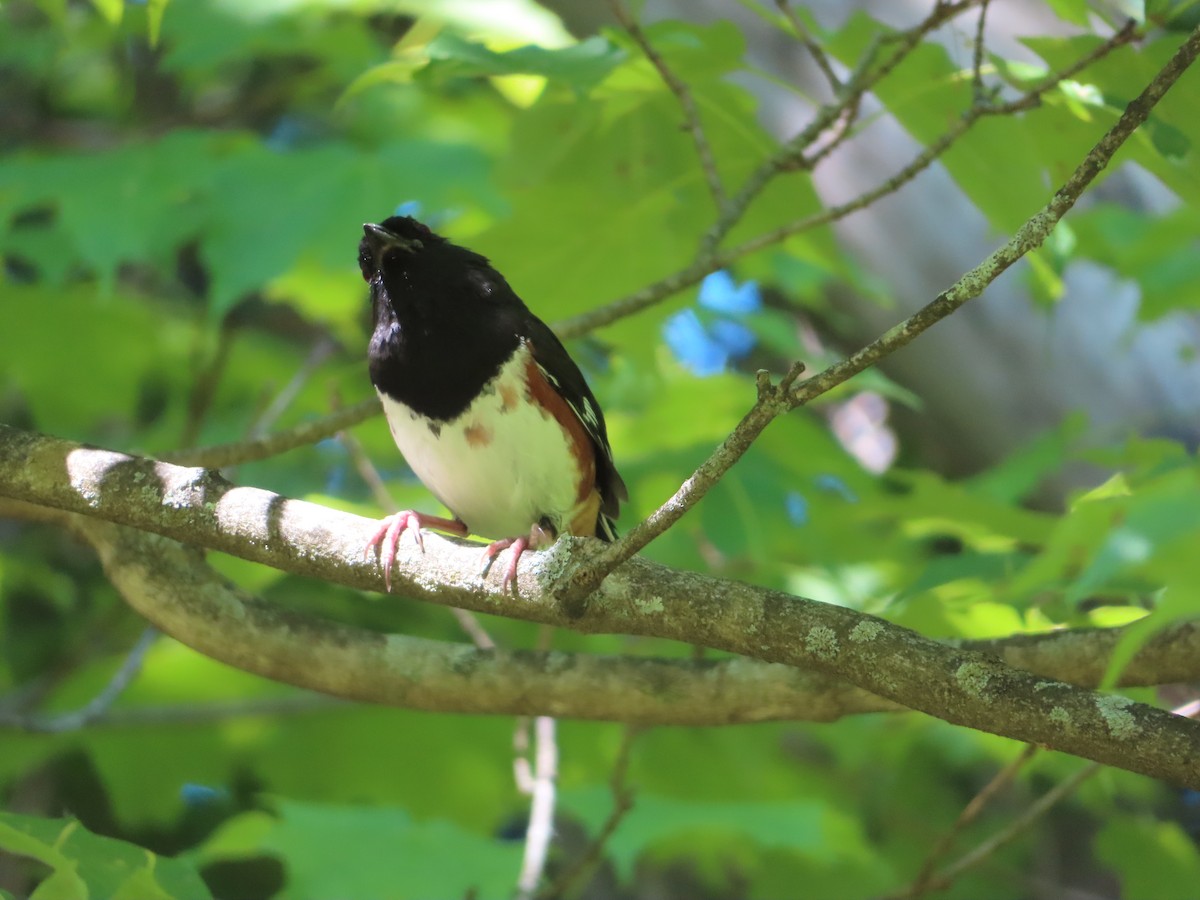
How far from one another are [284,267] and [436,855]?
178cm

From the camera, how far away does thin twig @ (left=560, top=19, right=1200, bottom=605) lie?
1827mm

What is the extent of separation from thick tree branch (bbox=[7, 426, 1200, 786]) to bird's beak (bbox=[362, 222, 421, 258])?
0.96 meters

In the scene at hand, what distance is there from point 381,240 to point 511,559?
129 cm

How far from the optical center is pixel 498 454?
330 cm

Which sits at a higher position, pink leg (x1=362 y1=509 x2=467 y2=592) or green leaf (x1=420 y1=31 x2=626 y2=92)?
green leaf (x1=420 y1=31 x2=626 y2=92)

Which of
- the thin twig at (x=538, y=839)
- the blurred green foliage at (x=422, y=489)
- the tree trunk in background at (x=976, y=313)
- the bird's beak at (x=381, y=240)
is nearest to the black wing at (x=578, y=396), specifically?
the blurred green foliage at (x=422, y=489)

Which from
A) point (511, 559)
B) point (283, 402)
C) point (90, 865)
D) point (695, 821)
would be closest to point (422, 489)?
point (283, 402)

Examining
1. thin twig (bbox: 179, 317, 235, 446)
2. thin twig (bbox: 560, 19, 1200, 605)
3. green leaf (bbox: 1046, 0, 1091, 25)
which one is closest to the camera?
thin twig (bbox: 560, 19, 1200, 605)

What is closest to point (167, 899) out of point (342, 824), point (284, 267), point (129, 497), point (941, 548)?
point (129, 497)

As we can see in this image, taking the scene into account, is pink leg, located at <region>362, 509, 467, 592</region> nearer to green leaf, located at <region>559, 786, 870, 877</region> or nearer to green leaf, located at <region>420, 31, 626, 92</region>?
green leaf, located at <region>420, 31, 626, 92</region>

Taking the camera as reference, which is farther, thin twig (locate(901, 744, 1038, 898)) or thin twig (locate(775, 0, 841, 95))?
thin twig (locate(901, 744, 1038, 898))

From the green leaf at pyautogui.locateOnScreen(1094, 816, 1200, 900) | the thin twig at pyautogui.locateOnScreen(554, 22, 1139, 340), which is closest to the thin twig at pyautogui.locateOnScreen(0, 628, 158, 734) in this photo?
the thin twig at pyautogui.locateOnScreen(554, 22, 1139, 340)

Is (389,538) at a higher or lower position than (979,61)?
lower

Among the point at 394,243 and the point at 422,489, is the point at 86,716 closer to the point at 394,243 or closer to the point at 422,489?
the point at 422,489
